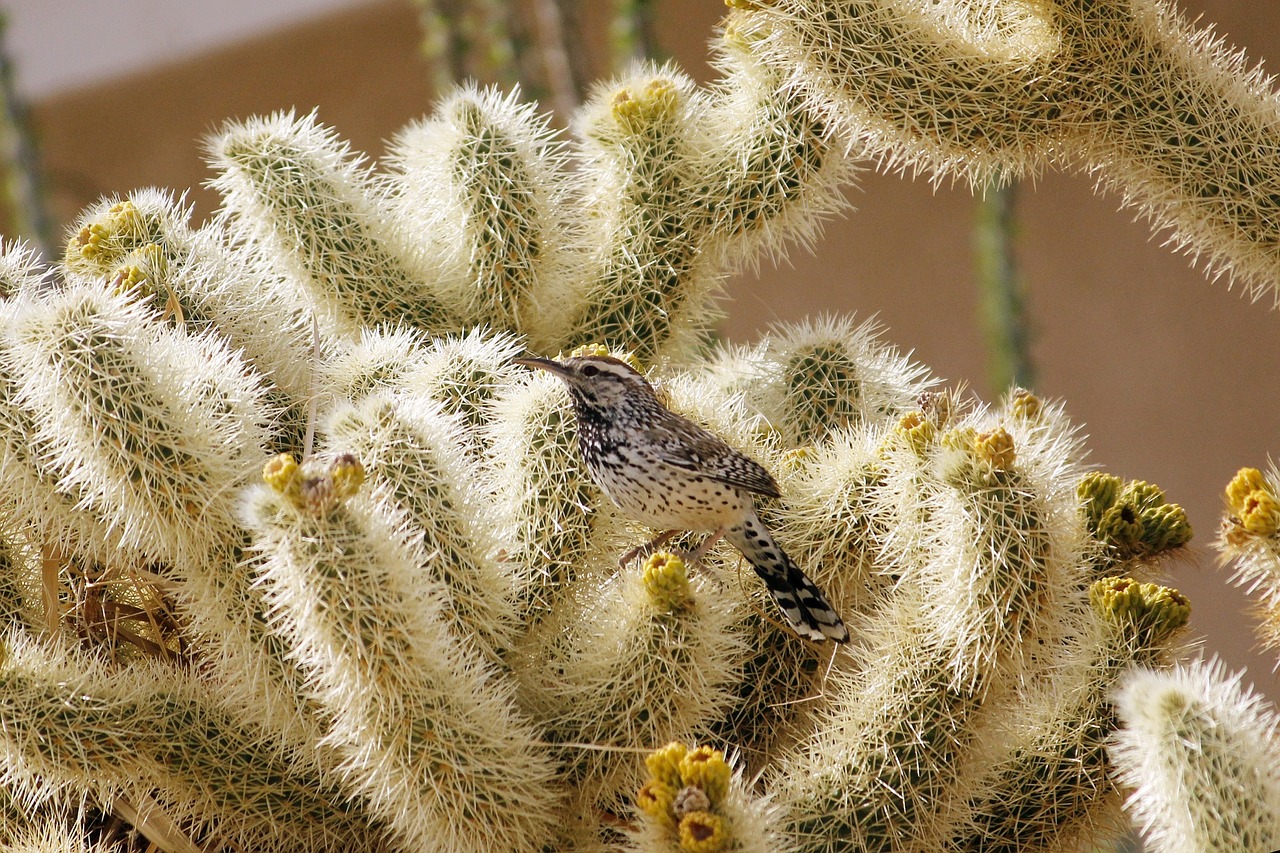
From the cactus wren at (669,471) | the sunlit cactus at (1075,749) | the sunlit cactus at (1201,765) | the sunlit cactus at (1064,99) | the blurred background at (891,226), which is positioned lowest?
the blurred background at (891,226)

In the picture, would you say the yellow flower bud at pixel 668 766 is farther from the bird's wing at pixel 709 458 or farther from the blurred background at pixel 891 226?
the blurred background at pixel 891 226

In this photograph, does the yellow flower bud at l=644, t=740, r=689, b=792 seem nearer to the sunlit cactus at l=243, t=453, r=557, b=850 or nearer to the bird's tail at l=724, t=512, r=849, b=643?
the sunlit cactus at l=243, t=453, r=557, b=850

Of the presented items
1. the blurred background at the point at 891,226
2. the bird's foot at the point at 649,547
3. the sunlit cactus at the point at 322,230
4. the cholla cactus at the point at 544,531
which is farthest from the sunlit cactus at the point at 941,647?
the blurred background at the point at 891,226

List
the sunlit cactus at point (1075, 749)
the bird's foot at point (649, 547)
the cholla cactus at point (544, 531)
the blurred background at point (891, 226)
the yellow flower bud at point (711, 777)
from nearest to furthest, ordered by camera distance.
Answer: the yellow flower bud at point (711, 777)
the cholla cactus at point (544, 531)
the sunlit cactus at point (1075, 749)
the bird's foot at point (649, 547)
the blurred background at point (891, 226)

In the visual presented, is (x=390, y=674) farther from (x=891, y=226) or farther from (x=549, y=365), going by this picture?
(x=891, y=226)

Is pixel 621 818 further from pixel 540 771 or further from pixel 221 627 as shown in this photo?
pixel 221 627

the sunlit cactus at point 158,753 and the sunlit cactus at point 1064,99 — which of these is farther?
the sunlit cactus at point 1064,99

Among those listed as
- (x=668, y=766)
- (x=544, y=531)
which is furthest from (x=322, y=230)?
(x=668, y=766)

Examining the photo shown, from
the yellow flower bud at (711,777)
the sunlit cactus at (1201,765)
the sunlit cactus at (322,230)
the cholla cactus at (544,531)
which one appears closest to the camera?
the sunlit cactus at (1201,765)

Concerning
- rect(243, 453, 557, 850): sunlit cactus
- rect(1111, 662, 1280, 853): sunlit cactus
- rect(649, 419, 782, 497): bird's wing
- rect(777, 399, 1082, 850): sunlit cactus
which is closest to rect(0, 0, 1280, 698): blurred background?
rect(649, 419, 782, 497): bird's wing
